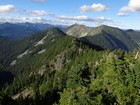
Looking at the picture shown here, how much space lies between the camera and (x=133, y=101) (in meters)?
95.7

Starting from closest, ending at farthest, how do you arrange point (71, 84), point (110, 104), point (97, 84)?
point (110, 104), point (97, 84), point (71, 84)

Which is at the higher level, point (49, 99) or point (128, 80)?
point (128, 80)

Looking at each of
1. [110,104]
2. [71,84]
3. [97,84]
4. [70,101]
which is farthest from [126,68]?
[70,101]

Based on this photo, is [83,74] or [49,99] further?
[83,74]

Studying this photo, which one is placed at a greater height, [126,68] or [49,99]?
[126,68]

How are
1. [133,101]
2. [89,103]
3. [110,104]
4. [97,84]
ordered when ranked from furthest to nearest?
[97,84]
[133,101]
[110,104]
[89,103]

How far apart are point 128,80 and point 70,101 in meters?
37.8

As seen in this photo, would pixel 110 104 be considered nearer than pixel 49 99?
Yes

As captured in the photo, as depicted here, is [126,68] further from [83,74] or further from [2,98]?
[2,98]

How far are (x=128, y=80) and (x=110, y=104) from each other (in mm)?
29335

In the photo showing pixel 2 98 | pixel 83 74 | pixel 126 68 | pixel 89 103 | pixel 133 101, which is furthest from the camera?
pixel 83 74

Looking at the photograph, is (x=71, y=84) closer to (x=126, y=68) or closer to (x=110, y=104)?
(x=126, y=68)

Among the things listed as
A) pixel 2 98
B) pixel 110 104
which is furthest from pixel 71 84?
pixel 110 104

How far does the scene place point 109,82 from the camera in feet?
376
